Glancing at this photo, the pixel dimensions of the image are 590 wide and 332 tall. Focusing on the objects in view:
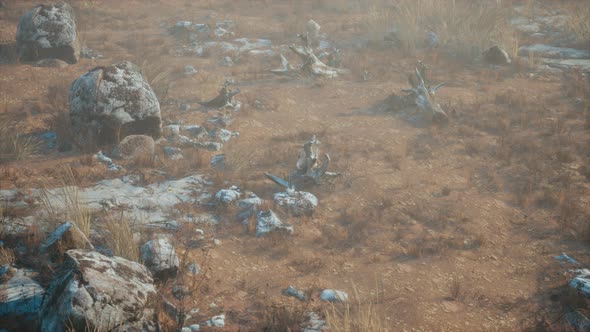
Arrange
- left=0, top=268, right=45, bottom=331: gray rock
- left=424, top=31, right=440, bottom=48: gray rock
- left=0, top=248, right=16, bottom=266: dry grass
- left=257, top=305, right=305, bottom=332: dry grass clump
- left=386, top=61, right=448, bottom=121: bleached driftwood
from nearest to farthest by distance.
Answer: left=0, top=268, right=45, bottom=331: gray rock → left=257, top=305, right=305, bottom=332: dry grass clump → left=0, top=248, right=16, bottom=266: dry grass → left=386, top=61, right=448, bottom=121: bleached driftwood → left=424, top=31, right=440, bottom=48: gray rock

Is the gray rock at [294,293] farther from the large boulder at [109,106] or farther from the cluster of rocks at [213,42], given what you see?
the cluster of rocks at [213,42]

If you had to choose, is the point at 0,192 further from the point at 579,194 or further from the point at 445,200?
the point at 579,194

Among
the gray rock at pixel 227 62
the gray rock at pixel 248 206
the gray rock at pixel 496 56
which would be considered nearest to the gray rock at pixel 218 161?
the gray rock at pixel 248 206

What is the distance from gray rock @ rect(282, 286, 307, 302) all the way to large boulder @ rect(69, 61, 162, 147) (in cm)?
424

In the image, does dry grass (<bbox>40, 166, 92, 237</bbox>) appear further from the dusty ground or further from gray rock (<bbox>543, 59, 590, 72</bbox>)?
gray rock (<bbox>543, 59, 590, 72</bbox>)

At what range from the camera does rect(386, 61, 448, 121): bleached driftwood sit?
9.09 metres

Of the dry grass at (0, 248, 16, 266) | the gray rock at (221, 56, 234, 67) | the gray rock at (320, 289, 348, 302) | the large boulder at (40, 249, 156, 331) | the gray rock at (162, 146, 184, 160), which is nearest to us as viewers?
the large boulder at (40, 249, 156, 331)

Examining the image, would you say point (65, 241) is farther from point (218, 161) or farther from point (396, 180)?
point (396, 180)

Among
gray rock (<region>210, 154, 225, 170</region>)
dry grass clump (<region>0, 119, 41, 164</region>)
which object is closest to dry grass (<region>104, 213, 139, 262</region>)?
gray rock (<region>210, 154, 225, 170</region>)

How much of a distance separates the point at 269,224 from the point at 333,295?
1.50 metres

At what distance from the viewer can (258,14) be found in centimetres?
1617

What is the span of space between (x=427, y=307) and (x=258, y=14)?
13821 mm

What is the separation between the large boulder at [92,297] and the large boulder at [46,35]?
8.67 meters

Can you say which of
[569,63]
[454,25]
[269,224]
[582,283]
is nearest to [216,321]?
[269,224]
